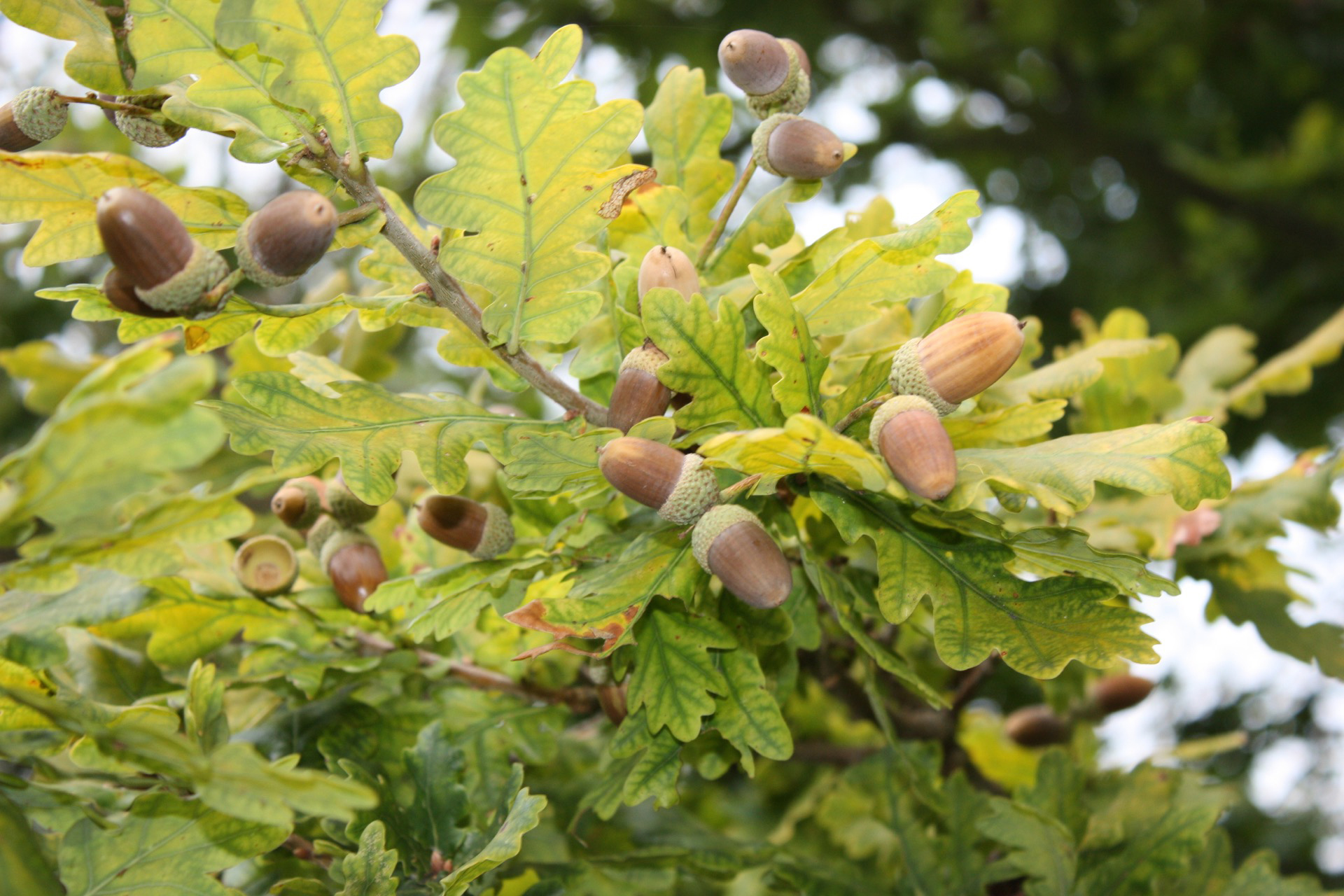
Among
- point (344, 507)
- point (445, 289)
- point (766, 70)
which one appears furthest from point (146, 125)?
point (766, 70)

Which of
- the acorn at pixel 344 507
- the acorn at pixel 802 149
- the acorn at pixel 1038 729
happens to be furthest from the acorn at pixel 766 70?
the acorn at pixel 1038 729

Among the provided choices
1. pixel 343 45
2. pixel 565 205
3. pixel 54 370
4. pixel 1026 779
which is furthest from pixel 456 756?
pixel 1026 779

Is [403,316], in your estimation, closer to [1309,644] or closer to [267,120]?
[267,120]

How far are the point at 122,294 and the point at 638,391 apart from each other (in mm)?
430

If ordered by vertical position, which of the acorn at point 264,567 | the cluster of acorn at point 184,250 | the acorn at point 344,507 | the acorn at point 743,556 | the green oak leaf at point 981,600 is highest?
the cluster of acorn at point 184,250

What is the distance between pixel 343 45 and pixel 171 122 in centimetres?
19

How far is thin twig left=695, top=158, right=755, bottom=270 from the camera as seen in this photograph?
1053 mm

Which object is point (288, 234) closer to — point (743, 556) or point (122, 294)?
point (122, 294)

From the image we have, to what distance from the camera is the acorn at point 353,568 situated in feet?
3.81

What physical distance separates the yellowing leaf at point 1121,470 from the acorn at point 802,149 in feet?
1.15

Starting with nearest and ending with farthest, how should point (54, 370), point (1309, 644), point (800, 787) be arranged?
point (1309, 644) → point (54, 370) → point (800, 787)

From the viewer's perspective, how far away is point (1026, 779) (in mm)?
1735

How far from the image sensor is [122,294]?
2.63 ft

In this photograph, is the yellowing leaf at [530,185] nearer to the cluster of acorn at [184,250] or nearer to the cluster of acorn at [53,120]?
the cluster of acorn at [184,250]
